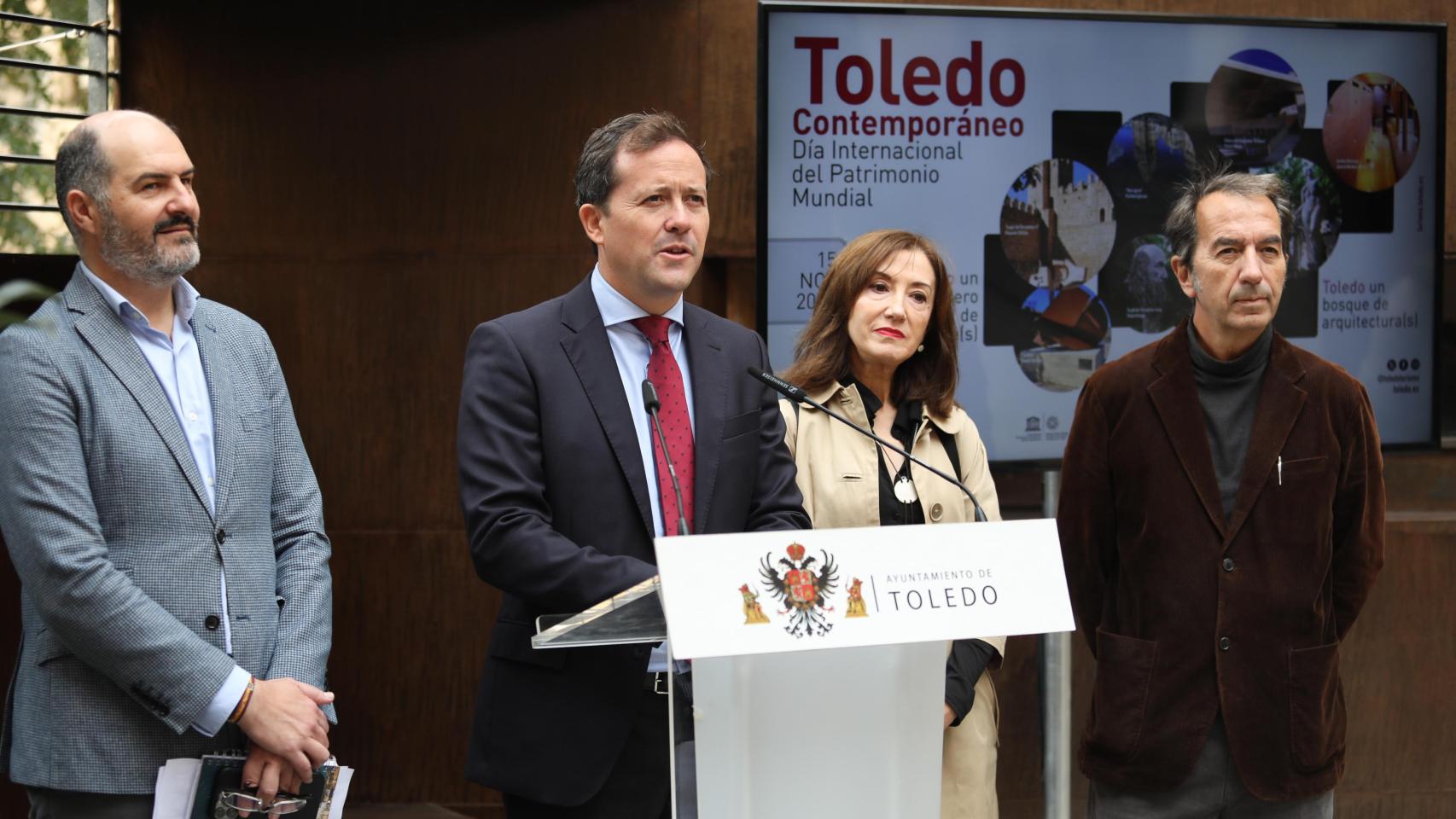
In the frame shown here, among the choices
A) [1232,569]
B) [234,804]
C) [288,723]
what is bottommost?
[234,804]

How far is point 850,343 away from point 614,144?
2.76ft

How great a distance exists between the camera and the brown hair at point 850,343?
319cm

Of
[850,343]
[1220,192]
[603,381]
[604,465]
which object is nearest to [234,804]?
[604,465]

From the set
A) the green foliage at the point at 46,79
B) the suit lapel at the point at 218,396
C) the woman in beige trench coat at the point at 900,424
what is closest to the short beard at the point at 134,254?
the suit lapel at the point at 218,396

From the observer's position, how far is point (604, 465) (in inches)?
97.5

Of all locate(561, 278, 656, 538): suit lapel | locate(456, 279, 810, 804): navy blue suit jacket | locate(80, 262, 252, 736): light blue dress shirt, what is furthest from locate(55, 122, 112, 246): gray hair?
locate(561, 278, 656, 538): suit lapel

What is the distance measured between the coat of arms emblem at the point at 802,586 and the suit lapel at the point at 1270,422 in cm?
137

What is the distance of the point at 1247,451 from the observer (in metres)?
3.04

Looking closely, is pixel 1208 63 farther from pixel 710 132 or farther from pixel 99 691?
pixel 99 691

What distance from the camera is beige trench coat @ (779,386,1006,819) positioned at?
3.03 meters

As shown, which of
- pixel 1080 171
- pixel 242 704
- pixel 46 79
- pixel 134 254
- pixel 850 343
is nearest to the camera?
pixel 242 704

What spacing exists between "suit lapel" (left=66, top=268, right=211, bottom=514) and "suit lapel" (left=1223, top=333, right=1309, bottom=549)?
2.09 meters

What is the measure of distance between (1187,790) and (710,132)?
7.98 feet

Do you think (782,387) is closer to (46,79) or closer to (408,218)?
(408,218)
